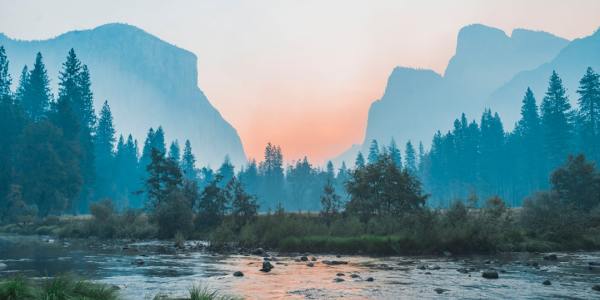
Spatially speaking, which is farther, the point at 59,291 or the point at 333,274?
the point at 333,274

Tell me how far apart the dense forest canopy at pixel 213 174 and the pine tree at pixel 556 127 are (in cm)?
18

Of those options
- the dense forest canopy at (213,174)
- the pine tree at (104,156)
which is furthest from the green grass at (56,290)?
the pine tree at (104,156)

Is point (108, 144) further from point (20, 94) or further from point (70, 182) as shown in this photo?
point (70, 182)

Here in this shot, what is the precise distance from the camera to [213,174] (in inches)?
3457

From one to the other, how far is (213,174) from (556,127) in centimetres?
5999

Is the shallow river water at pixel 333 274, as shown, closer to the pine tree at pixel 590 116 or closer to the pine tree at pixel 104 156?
the pine tree at pixel 590 116

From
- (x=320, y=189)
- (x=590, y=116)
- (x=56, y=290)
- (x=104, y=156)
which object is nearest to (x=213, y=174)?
(x=104, y=156)

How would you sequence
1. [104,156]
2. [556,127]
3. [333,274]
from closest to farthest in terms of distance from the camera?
[333,274] → [556,127] → [104,156]

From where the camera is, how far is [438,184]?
356 ft

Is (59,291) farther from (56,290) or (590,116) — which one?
(590,116)

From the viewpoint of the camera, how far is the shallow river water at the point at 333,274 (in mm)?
15570

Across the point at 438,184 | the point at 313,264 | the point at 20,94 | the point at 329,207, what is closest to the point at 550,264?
the point at 313,264

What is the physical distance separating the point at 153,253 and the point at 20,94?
80.3 m

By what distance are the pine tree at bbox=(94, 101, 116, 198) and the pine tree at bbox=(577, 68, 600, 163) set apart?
88034 mm
